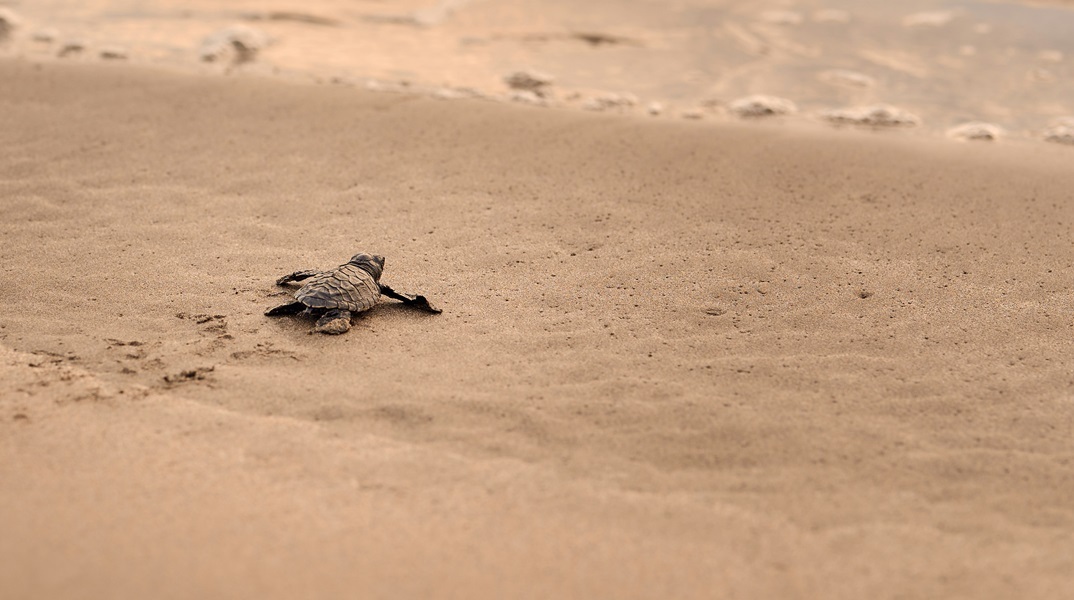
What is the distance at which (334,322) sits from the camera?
3.56 meters

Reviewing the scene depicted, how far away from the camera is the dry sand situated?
7.98ft

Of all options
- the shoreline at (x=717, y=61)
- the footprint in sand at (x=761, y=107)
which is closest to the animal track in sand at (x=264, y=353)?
the shoreline at (x=717, y=61)

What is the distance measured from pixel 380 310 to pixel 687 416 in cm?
144

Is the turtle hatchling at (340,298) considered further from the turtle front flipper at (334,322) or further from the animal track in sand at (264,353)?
the animal track in sand at (264,353)

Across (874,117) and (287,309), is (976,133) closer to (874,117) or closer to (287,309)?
(874,117)

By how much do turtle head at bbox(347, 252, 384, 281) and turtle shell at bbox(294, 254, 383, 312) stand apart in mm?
48

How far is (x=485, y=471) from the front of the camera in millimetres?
2756

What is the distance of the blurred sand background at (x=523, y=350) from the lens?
244cm

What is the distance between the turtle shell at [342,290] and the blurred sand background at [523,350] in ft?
0.38

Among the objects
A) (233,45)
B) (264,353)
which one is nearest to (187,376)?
(264,353)

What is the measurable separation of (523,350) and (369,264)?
0.84m

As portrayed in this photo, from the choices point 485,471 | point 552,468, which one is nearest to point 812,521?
point 552,468

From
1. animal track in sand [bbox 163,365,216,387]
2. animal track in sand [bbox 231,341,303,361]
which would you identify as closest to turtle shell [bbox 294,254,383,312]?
animal track in sand [bbox 231,341,303,361]

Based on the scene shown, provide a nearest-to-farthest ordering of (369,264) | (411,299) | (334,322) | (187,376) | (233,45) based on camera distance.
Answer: (187,376) → (334,322) → (411,299) → (369,264) → (233,45)
